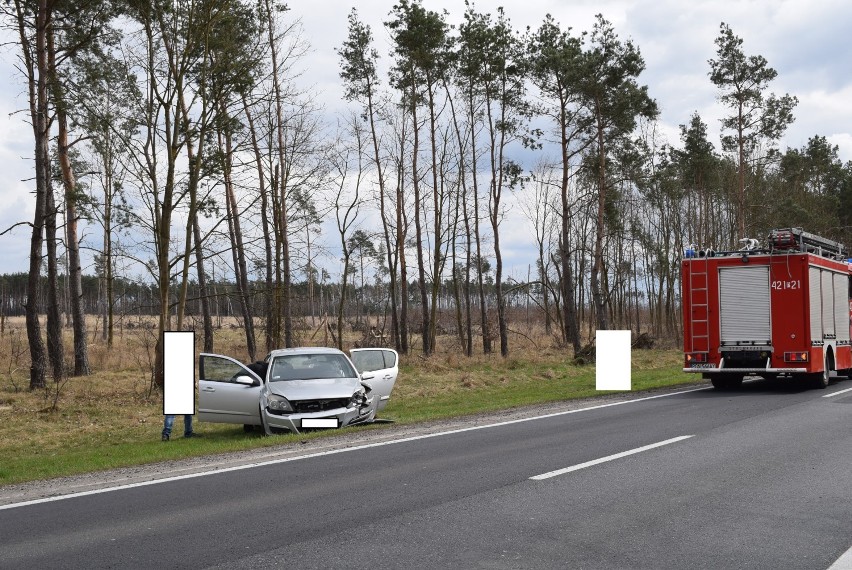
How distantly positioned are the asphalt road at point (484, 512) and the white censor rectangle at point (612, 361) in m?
10.4

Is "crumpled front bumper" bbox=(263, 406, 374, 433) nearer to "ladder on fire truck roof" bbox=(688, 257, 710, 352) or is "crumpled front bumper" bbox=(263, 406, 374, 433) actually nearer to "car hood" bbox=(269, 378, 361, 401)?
"car hood" bbox=(269, 378, 361, 401)

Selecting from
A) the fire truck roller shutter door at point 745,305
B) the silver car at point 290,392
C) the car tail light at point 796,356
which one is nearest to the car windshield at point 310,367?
the silver car at point 290,392

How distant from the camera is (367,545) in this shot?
5.89m

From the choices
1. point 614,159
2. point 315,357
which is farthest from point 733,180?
point 315,357

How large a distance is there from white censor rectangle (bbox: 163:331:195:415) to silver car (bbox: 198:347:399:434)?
0.67 ft

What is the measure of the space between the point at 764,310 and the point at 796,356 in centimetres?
127

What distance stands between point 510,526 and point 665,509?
1554 mm

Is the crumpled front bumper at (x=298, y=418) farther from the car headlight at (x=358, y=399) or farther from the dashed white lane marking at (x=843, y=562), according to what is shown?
the dashed white lane marking at (x=843, y=562)

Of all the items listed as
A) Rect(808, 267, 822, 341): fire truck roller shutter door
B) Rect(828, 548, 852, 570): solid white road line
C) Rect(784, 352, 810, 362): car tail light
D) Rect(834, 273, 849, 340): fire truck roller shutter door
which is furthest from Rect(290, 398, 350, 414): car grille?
Rect(834, 273, 849, 340): fire truck roller shutter door

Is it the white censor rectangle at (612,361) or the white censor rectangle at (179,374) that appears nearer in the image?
the white censor rectangle at (179,374)

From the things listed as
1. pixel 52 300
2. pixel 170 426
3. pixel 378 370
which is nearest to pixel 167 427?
pixel 170 426

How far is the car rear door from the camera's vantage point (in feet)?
45.3

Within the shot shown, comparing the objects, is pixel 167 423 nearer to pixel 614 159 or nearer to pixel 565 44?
pixel 565 44

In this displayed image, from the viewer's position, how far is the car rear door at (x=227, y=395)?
543 inches
